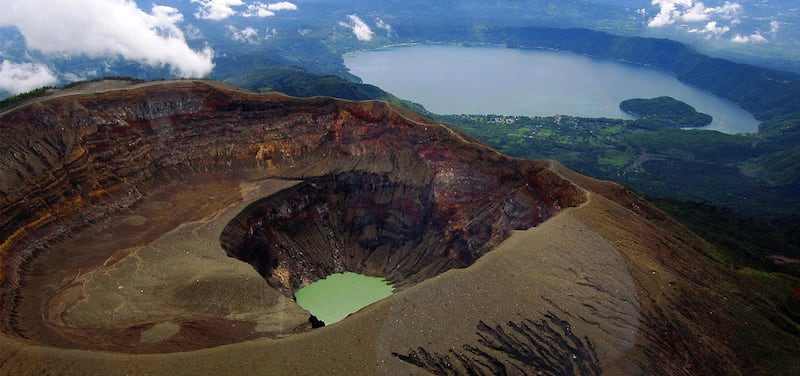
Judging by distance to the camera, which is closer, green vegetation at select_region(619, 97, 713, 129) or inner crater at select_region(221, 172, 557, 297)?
inner crater at select_region(221, 172, 557, 297)

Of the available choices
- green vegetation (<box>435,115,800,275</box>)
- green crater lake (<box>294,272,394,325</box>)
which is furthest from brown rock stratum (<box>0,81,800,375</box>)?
green vegetation (<box>435,115,800,275</box>)

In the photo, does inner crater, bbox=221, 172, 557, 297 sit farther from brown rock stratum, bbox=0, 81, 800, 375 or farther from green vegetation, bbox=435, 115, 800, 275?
green vegetation, bbox=435, 115, 800, 275

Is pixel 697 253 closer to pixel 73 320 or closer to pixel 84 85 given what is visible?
pixel 73 320

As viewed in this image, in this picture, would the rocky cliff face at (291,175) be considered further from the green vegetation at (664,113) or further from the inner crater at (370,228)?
the green vegetation at (664,113)

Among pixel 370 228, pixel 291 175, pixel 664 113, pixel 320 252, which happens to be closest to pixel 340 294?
pixel 320 252

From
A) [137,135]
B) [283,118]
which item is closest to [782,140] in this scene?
[283,118]
